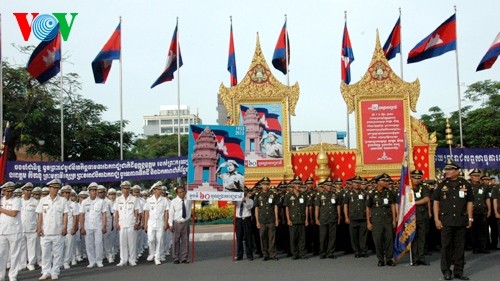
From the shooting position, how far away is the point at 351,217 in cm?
1192

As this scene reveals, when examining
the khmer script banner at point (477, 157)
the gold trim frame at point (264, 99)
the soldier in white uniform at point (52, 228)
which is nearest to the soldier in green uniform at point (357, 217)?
the soldier in white uniform at point (52, 228)

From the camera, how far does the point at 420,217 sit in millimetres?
10633

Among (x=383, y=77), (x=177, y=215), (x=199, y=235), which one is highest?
(x=383, y=77)

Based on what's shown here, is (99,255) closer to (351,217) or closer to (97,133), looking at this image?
(351,217)

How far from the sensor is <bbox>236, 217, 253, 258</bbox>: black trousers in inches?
477

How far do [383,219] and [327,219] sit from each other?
5.85 feet

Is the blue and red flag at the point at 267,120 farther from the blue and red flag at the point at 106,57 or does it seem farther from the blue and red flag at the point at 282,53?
the blue and red flag at the point at 106,57

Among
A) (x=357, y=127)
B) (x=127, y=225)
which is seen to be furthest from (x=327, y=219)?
(x=357, y=127)

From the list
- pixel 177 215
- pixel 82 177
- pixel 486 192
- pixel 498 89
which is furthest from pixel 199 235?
pixel 498 89

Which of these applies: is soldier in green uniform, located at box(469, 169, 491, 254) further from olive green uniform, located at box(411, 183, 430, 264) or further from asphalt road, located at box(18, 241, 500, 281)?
olive green uniform, located at box(411, 183, 430, 264)

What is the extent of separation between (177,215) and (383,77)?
972cm

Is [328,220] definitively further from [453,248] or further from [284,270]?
[453,248]

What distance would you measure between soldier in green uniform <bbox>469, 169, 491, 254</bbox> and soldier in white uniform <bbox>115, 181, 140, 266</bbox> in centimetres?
694

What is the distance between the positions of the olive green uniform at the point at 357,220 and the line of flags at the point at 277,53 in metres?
8.31
